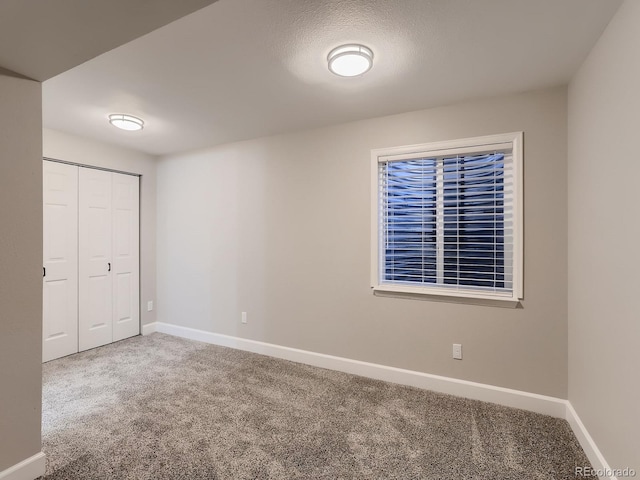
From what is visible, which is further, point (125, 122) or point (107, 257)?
point (107, 257)

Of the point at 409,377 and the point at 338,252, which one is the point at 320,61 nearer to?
the point at 338,252

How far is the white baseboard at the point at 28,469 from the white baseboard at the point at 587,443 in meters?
2.98

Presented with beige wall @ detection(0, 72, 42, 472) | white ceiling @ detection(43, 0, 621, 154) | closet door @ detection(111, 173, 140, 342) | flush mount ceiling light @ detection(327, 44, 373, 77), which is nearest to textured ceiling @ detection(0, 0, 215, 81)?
beige wall @ detection(0, 72, 42, 472)

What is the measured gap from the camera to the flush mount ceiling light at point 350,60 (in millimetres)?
1784

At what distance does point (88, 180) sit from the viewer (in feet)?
11.7

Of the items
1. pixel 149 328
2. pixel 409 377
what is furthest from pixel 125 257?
pixel 409 377

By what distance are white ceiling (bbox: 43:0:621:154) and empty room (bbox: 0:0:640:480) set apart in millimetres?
19

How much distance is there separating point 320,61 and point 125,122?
2062 millimetres

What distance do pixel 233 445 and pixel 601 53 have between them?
3.11 metres

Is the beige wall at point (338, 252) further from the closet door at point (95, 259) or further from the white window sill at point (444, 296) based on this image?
the closet door at point (95, 259)

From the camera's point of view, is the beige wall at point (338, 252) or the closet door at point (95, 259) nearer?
the beige wall at point (338, 252)

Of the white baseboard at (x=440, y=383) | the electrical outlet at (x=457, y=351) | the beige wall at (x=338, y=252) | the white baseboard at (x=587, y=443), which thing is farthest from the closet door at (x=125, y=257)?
the white baseboard at (x=587, y=443)

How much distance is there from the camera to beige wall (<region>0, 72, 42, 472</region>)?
1.56 meters

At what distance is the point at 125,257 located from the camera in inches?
156
